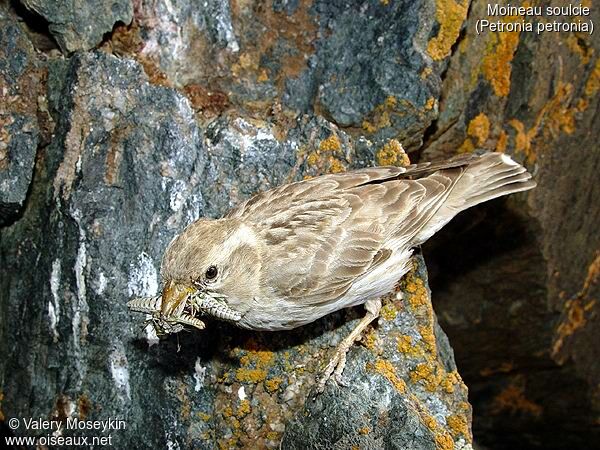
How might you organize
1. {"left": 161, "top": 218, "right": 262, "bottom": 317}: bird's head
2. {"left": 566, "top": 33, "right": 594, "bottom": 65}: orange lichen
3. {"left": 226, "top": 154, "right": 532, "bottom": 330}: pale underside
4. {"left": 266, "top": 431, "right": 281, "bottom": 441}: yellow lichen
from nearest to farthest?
1. {"left": 161, "top": 218, "right": 262, "bottom": 317}: bird's head
2. {"left": 226, "top": 154, "right": 532, "bottom": 330}: pale underside
3. {"left": 266, "top": 431, "right": 281, "bottom": 441}: yellow lichen
4. {"left": 566, "top": 33, "right": 594, "bottom": 65}: orange lichen

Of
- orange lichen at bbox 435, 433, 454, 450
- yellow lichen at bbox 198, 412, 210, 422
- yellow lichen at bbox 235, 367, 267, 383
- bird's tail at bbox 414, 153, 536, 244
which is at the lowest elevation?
orange lichen at bbox 435, 433, 454, 450

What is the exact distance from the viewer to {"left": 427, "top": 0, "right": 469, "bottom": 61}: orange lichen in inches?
228

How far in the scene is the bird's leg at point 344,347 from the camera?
17.0ft

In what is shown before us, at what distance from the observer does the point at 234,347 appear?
5484mm

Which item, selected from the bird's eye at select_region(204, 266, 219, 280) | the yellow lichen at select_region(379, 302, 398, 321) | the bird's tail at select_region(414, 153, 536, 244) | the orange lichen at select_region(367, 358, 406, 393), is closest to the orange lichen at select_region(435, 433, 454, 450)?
the orange lichen at select_region(367, 358, 406, 393)

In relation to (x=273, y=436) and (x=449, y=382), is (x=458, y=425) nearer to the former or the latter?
(x=449, y=382)

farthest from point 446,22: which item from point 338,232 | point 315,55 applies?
point 338,232

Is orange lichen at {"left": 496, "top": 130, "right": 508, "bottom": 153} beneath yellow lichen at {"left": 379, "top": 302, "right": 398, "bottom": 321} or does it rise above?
above

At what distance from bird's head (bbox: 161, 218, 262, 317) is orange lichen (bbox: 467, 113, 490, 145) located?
2332 mm

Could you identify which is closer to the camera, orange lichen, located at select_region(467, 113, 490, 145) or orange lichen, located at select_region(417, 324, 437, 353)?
orange lichen, located at select_region(417, 324, 437, 353)

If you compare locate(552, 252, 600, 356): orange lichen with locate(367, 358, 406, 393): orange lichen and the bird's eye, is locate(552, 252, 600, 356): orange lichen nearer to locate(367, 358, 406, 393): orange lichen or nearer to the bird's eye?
locate(367, 358, 406, 393): orange lichen

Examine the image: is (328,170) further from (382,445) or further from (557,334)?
(557,334)

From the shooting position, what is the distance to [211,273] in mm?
4641

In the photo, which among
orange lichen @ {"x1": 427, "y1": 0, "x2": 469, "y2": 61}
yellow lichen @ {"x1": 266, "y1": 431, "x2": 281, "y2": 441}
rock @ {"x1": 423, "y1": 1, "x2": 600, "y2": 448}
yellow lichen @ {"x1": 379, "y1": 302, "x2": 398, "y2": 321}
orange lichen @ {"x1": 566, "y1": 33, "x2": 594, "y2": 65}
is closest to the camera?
yellow lichen @ {"x1": 266, "y1": 431, "x2": 281, "y2": 441}
